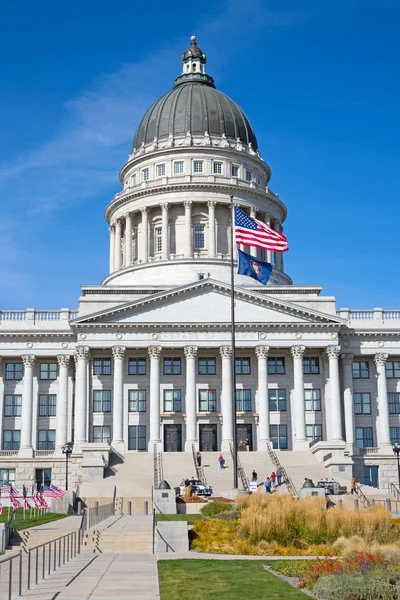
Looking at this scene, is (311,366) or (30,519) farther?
(311,366)

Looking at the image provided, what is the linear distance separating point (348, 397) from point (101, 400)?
20058mm

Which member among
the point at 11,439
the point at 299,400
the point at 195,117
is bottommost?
the point at 11,439

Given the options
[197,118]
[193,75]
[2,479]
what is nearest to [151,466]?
[2,479]

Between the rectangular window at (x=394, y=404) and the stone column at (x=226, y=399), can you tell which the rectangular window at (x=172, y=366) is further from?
the rectangular window at (x=394, y=404)

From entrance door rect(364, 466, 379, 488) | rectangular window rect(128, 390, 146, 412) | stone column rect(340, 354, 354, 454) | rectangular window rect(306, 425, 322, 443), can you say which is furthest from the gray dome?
entrance door rect(364, 466, 379, 488)

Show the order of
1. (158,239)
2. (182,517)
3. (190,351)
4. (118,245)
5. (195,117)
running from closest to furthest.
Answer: (182,517)
(190,351)
(158,239)
(118,245)
(195,117)

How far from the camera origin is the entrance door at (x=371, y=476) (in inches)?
2672

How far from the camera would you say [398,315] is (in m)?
74.4

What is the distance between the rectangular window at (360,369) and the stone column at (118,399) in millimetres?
19391

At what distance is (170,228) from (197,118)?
531 inches

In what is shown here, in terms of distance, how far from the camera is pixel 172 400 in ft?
229

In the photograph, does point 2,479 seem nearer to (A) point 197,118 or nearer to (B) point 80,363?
(B) point 80,363

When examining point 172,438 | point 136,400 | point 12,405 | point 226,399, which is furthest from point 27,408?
point 226,399

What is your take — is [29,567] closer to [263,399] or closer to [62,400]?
[263,399]
